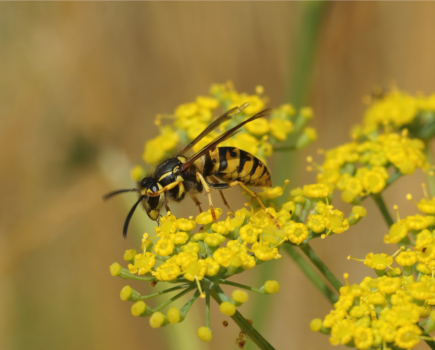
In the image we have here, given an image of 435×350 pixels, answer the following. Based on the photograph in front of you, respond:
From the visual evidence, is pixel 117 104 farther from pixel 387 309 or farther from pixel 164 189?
pixel 387 309

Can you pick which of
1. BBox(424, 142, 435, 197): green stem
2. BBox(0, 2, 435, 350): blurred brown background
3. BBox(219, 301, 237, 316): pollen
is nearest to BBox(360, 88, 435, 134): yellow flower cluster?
BBox(424, 142, 435, 197): green stem

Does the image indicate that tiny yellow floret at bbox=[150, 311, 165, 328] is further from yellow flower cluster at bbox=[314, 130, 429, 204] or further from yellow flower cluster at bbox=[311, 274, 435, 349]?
yellow flower cluster at bbox=[314, 130, 429, 204]

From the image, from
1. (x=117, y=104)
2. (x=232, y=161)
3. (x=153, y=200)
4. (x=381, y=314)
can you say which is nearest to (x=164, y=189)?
(x=153, y=200)

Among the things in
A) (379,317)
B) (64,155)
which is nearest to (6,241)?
(64,155)

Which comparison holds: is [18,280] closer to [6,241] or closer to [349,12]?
[6,241]

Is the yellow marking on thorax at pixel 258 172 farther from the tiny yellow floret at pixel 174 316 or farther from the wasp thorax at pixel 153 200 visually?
the tiny yellow floret at pixel 174 316
